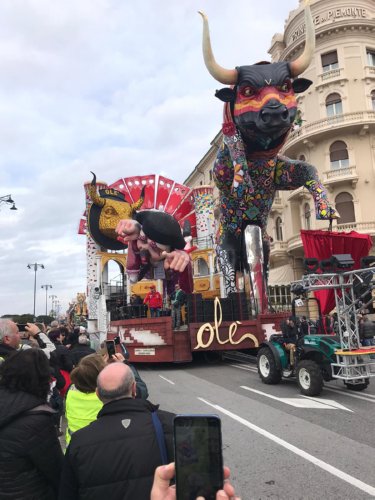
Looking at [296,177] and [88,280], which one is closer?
[296,177]

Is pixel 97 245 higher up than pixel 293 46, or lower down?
lower down

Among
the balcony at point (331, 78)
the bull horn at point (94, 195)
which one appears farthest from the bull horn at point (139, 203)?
the balcony at point (331, 78)

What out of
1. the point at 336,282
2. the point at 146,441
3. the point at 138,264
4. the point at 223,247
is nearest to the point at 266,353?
the point at 336,282

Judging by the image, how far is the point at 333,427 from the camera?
232 inches

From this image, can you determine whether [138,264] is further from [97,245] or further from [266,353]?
[266,353]

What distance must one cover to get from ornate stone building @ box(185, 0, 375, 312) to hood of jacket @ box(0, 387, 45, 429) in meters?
23.0

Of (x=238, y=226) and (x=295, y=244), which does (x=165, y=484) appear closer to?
(x=238, y=226)

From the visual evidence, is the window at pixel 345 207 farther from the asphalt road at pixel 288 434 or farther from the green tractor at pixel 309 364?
the green tractor at pixel 309 364

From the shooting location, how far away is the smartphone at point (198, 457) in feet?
4.42

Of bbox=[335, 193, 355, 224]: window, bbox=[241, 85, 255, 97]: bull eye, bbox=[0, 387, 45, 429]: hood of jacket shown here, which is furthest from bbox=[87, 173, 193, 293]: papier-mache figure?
bbox=[0, 387, 45, 429]: hood of jacket

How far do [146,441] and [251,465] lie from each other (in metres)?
3.20

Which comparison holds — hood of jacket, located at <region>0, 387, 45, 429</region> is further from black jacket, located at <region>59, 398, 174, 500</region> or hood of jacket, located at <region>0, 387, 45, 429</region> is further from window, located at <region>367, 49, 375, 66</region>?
window, located at <region>367, 49, 375, 66</region>

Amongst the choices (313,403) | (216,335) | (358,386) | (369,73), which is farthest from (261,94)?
(369,73)

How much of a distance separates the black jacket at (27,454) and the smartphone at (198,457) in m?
1.22
